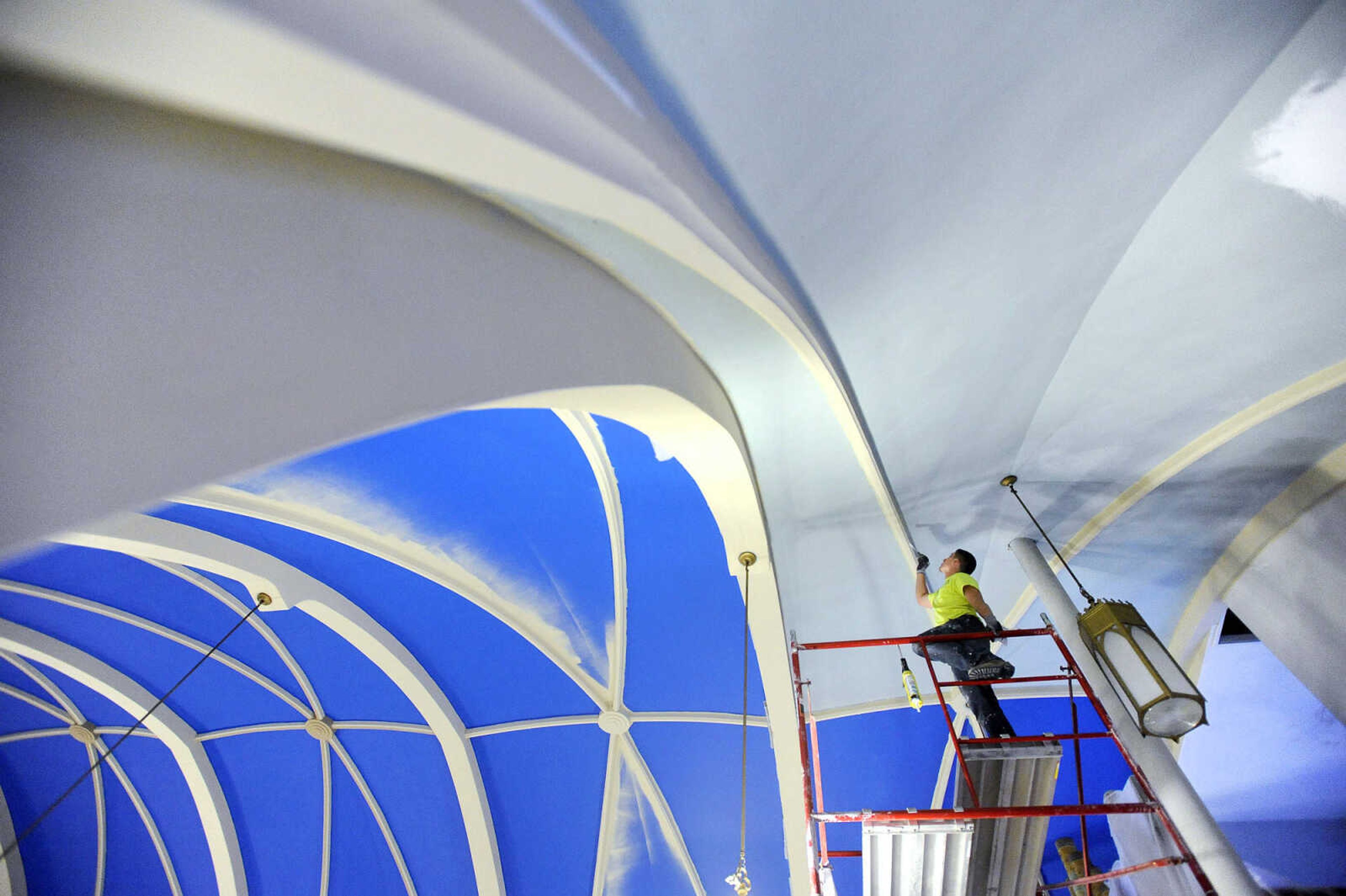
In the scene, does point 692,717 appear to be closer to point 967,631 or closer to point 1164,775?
point 967,631

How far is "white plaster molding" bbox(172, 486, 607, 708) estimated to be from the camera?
6.23 meters

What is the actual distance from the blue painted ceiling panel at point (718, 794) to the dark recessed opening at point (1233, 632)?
6.16 metres

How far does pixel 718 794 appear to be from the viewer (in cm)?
A: 852

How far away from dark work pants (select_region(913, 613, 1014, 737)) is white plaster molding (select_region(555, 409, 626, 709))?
298cm

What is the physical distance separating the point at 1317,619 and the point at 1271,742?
15.9 ft

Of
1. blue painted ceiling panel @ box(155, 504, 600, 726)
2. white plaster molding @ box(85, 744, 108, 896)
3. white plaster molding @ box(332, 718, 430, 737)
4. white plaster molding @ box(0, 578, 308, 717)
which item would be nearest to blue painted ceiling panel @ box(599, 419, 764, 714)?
blue painted ceiling panel @ box(155, 504, 600, 726)

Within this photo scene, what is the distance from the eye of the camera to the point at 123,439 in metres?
1.39

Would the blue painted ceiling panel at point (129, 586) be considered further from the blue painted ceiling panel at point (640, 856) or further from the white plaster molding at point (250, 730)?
the blue painted ceiling panel at point (640, 856)

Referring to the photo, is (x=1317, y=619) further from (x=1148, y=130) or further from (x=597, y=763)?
(x=597, y=763)

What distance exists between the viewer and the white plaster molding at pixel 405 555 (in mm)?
6227

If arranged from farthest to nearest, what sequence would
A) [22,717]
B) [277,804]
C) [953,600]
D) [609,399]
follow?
[22,717] < [277,804] < [953,600] < [609,399]

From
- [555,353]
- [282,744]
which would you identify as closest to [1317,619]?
[555,353]

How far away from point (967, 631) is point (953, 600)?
28 centimetres

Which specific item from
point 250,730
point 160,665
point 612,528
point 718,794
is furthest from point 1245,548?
point 160,665
